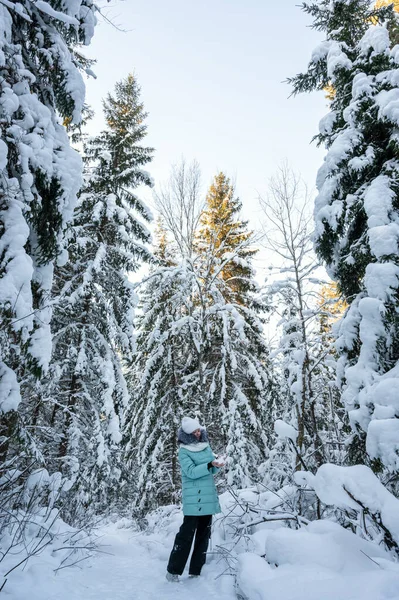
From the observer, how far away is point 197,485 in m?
4.02

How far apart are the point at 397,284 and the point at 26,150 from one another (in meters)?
4.72

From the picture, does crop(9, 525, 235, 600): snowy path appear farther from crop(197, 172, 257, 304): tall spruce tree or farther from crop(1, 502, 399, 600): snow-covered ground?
crop(197, 172, 257, 304): tall spruce tree

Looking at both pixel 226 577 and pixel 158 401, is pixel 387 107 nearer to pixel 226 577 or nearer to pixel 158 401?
pixel 226 577

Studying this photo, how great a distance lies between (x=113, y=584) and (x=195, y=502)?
43.9 inches

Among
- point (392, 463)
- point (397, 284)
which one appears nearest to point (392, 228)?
point (397, 284)

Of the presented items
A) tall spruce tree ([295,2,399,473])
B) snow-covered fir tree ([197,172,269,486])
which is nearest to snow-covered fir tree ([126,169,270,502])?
snow-covered fir tree ([197,172,269,486])

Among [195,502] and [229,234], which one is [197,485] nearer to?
[195,502]

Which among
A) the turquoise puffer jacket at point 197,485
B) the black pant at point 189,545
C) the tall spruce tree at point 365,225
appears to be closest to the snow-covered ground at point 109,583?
the black pant at point 189,545

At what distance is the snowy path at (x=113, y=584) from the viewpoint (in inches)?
105

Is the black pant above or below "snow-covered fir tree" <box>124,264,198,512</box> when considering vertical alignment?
below

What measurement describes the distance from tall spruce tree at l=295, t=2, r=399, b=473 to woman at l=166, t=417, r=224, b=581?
6.17 feet

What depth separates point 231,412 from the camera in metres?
10.2

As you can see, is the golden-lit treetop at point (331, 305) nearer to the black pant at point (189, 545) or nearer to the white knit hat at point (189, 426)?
the white knit hat at point (189, 426)

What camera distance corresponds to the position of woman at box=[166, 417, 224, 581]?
3.74 meters
